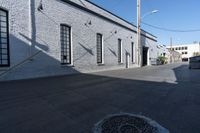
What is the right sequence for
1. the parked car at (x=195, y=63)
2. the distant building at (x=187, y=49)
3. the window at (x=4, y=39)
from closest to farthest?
the window at (x=4, y=39)
the parked car at (x=195, y=63)
the distant building at (x=187, y=49)

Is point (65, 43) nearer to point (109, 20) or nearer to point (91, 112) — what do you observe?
point (109, 20)

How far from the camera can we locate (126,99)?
5512 mm

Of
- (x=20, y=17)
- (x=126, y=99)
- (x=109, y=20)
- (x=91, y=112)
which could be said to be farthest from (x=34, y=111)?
(x=109, y=20)

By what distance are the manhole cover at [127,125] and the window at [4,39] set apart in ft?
23.8

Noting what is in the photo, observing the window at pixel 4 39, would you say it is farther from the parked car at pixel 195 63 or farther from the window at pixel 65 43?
the parked car at pixel 195 63

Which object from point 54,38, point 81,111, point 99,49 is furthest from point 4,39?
point 99,49

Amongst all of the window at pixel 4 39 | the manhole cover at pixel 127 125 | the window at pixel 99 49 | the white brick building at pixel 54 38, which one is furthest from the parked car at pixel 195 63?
the manhole cover at pixel 127 125

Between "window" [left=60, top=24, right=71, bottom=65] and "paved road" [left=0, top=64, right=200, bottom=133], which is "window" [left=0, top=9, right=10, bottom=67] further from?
"window" [left=60, top=24, right=71, bottom=65]

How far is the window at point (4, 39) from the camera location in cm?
859

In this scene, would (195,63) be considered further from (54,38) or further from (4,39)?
(4,39)

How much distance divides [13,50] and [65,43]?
422 centimetres

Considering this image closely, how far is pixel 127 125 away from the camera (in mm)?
3404

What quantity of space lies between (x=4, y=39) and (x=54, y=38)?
3.30m

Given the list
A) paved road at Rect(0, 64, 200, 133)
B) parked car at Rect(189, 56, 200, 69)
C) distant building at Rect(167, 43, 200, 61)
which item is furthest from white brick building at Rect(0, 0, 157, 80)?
distant building at Rect(167, 43, 200, 61)
